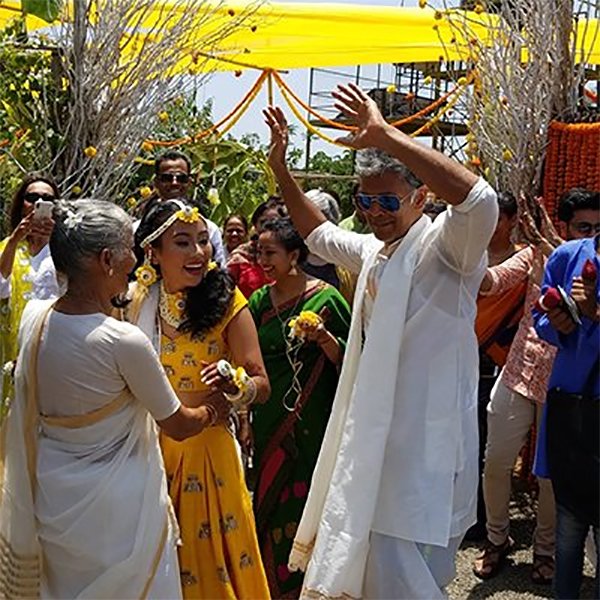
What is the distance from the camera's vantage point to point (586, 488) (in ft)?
11.2

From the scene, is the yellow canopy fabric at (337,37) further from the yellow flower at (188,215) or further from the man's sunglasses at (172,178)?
the yellow flower at (188,215)

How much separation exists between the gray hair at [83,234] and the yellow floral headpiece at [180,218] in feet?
1.82

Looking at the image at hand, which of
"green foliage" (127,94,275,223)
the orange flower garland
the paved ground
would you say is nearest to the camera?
the paved ground

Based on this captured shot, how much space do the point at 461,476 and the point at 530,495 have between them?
3003 millimetres

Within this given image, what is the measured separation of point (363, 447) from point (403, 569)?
0.36m

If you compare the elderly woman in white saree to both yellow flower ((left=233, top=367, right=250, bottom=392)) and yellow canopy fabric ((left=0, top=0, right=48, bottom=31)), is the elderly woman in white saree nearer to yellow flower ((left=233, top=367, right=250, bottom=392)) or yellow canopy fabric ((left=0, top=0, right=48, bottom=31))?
yellow flower ((left=233, top=367, right=250, bottom=392))

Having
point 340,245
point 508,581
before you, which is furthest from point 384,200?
point 508,581

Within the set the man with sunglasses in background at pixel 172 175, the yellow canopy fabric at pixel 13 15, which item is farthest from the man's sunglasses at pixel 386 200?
the yellow canopy fabric at pixel 13 15

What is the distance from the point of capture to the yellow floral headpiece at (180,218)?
11.1ft

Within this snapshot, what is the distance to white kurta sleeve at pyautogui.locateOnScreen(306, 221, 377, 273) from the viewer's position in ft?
11.3

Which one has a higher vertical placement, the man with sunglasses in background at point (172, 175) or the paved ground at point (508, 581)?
the man with sunglasses in background at point (172, 175)

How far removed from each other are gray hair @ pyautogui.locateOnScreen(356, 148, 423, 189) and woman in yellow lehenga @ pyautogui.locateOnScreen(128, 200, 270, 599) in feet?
2.11

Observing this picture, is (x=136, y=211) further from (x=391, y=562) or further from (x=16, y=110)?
(x=391, y=562)

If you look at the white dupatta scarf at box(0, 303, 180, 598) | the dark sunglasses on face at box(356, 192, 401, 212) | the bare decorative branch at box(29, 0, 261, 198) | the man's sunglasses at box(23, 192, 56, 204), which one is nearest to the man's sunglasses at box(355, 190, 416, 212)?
the dark sunglasses on face at box(356, 192, 401, 212)
